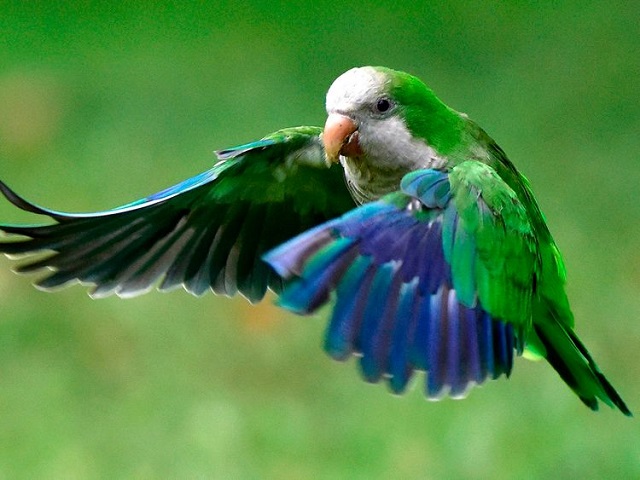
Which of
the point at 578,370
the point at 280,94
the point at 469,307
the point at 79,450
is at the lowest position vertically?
the point at 79,450

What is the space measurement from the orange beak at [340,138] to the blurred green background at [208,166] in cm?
47

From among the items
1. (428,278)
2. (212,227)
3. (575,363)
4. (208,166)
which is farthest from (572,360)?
(208,166)

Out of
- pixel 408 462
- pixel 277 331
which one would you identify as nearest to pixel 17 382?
pixel 277 331

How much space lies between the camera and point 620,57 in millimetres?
4090

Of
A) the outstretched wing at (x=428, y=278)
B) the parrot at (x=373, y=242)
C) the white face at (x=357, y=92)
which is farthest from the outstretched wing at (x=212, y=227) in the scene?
the outstretched wing at (x=428, y=278)

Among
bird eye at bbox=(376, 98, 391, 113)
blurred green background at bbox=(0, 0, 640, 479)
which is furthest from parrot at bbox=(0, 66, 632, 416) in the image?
blurred green background at bbox=(0, 0, 640, 479)

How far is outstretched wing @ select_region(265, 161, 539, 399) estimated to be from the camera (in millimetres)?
1297

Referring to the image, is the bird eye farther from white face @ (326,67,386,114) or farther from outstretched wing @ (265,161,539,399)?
outstretched wing @ (265,161,539,399)

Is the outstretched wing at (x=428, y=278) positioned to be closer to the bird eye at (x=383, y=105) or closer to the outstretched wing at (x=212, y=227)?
the bird eye at (x=383, y=105)

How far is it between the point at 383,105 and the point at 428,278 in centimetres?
30

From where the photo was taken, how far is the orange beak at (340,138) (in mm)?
1557

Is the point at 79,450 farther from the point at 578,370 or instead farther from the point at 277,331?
the point at 578,370

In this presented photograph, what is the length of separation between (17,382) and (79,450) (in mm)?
298

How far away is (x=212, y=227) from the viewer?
180cm
